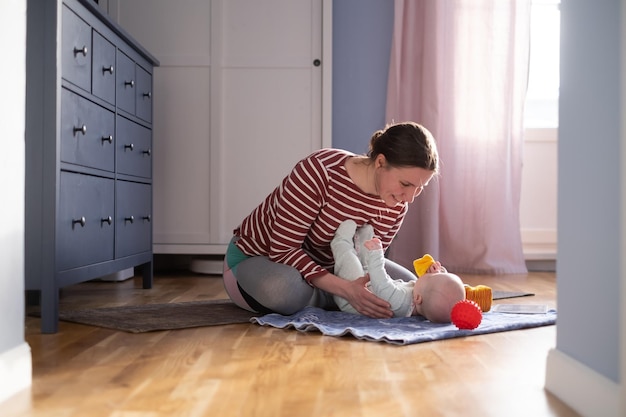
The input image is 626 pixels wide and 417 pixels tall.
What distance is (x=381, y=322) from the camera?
204cm

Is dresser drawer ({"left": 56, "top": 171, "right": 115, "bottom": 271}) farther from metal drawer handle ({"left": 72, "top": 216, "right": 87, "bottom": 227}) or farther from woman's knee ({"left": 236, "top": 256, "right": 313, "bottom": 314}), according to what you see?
woman's knee ({"left": 236, "top": 256, "right": 313, "bottom": 314})

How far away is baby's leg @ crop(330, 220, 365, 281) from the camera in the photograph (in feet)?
6.91

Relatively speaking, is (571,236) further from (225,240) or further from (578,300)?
(225,240)

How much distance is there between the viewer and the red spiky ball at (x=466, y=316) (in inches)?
75.5

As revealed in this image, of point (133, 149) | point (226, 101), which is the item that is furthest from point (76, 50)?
point (226, 101)

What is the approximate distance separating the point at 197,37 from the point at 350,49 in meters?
0.83

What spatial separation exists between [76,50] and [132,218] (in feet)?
2.55

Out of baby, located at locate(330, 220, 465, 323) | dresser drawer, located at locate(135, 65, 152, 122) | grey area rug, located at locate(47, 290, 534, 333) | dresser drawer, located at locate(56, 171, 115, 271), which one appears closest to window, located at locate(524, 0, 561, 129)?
dresser drawer, located at locate(135, 65, 152, 122)

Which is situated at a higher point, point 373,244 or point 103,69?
point 103,69

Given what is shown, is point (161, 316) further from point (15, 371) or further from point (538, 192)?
point (538, 192)

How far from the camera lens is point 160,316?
218 cm

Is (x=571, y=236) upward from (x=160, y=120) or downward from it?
downward

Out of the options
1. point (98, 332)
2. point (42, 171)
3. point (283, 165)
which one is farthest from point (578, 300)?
point (283, 165)

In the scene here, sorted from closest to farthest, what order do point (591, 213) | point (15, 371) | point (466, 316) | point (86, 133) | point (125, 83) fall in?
point (591, 213), point (15, 371), point (466, 316), point (86, 133), point (125, 83)
